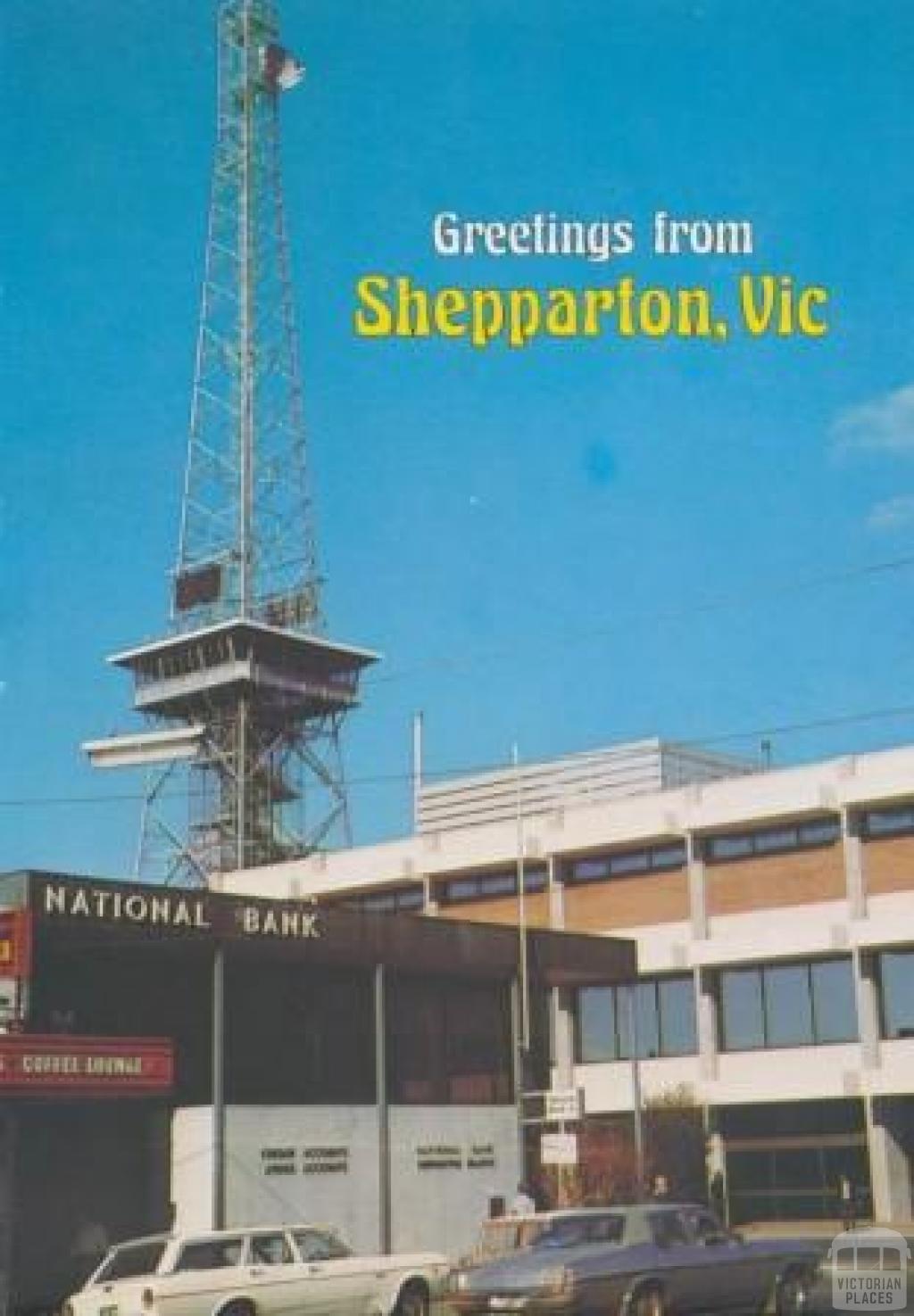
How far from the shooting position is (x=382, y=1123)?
37.7 metres

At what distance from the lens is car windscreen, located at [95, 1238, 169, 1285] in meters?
22.7

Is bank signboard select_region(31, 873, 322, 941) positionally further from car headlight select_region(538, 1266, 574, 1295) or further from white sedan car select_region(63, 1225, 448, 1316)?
car headlight select_region(538, 1266, 574, 1295)

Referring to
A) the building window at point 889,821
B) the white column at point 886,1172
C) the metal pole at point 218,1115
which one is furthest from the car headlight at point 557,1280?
the building window at point 889,821

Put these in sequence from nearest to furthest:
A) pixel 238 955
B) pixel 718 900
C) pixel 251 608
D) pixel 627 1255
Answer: pixel 627 1255 → pixel 238 955 → pixel 718 900 → pixel 251 608

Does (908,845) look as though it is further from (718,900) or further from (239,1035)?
(239,1035)

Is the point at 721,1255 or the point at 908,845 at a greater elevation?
the point at 908,845

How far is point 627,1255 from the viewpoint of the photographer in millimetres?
21562

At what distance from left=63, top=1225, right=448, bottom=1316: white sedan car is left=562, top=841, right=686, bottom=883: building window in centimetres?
3279

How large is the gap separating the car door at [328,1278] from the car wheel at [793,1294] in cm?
548

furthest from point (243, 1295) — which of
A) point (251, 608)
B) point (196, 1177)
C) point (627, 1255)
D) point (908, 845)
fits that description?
point (251, 608)

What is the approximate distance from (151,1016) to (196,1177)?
4.22 meters

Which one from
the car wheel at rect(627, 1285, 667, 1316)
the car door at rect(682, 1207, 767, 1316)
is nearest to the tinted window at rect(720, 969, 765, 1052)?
the car door at rect(682, 1207, 767, 1316)
